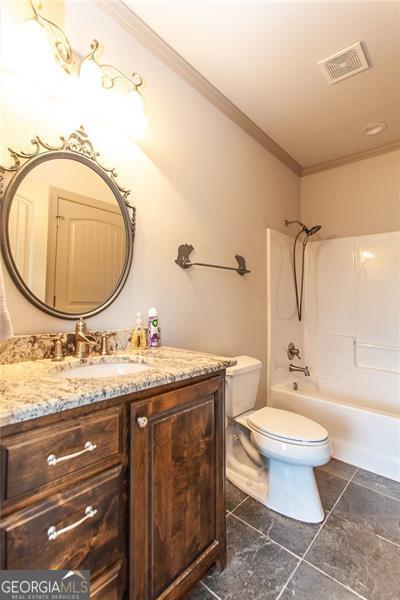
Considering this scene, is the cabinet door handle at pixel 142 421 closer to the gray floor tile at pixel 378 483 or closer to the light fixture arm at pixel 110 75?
the light fixture arm at pixel 110 75

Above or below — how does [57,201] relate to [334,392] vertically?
above

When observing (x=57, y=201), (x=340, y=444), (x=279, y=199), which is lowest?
(x=340, y=444)

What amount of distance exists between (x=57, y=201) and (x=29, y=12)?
0.70 m

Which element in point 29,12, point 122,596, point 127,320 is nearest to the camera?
point 122,596

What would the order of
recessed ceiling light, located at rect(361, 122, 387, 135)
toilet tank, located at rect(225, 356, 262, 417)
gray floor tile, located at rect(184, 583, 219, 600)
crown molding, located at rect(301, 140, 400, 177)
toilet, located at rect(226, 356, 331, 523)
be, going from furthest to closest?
crown molding, located at rect(301, 140, 400, 177) → recessed ceiling light, located at rect(361, 122, 387, 135) → toilet tank, located at rect(225, 356, 262, 417) → toilet, located at rect(226, 356, 331, 523) → gray floor tile, located at rect(184, 583, 219, 600)

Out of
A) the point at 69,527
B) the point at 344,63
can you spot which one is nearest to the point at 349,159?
the point at 344,63

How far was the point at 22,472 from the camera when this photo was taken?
1.95 feet

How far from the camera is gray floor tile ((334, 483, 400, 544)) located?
4.64ft

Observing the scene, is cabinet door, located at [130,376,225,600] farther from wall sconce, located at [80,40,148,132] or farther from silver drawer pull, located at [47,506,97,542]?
wall sconce, located at [80,40,148,132]

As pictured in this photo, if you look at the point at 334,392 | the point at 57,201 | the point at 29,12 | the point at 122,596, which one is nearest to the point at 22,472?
the point at 122,596

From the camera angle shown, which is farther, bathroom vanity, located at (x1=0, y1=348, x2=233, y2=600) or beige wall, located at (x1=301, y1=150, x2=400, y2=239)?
beige wall, located at (x1=301, y1=150, x2=400, y2=239)

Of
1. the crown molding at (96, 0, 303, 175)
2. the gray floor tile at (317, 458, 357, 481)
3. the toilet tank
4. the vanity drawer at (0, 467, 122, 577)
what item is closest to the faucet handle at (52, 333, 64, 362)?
the vanity drawer at (0, 467, 122, 577)

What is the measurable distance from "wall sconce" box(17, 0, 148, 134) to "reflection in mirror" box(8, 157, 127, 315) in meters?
0.30

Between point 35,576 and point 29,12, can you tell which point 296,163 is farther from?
point 35,576
